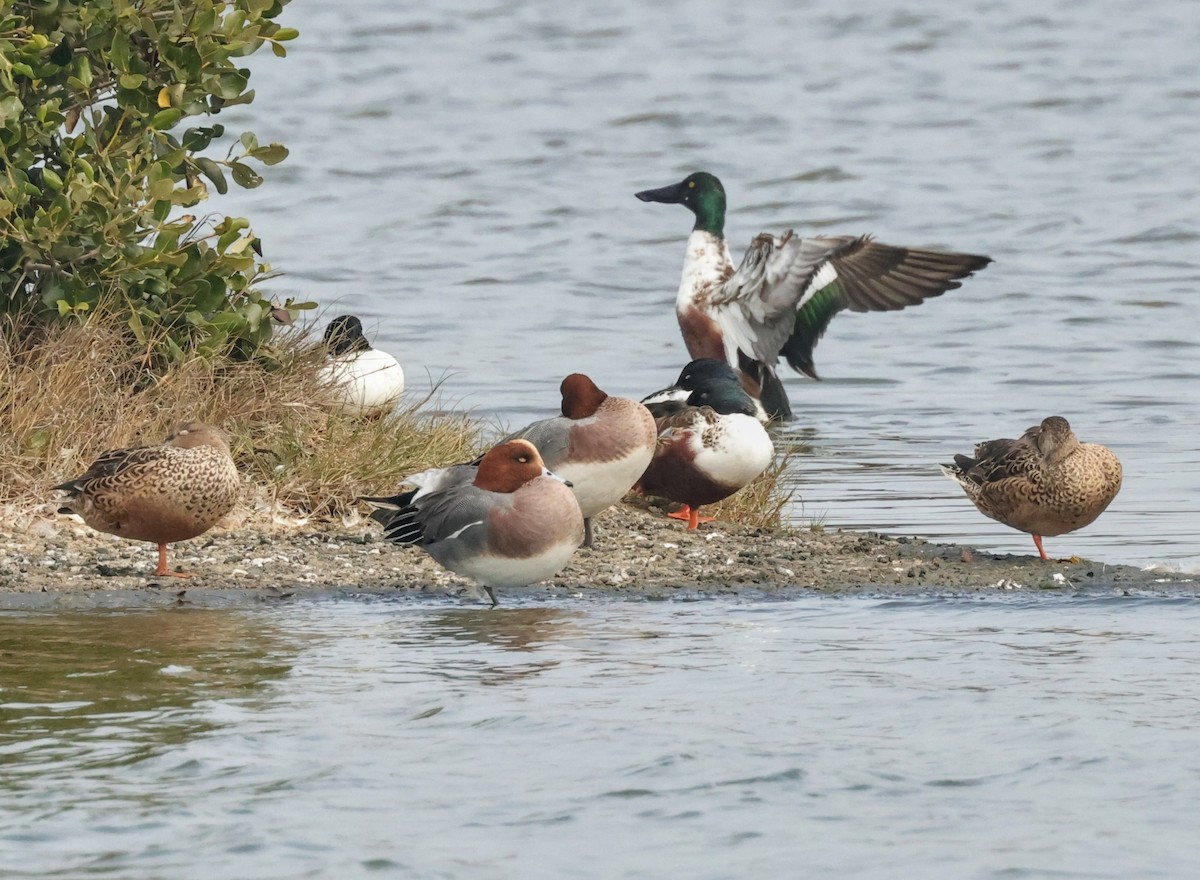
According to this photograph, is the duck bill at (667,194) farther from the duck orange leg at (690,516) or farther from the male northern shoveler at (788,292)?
the duck orange leg at (690,516)

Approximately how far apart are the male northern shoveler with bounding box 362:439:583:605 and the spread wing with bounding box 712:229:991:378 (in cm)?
429

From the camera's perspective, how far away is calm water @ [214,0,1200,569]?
12977 millimetres

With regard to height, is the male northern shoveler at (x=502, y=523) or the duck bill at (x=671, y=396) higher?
the duck bill at (x=671, y=396)

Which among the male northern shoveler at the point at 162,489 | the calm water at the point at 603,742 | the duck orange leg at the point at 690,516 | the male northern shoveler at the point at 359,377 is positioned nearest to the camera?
the calm water at the point at 603,742

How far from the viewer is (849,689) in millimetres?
6258

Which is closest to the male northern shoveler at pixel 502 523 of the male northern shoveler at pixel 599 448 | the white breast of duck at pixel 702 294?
the male northern shoveler at pixel 599 448

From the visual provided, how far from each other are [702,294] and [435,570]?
4.88 meters

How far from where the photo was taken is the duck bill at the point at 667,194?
14133mm

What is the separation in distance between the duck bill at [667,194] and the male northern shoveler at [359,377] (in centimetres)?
463

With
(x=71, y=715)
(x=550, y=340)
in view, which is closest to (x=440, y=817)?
(x=71, y=715)

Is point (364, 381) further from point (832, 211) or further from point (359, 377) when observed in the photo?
point (832, 211)

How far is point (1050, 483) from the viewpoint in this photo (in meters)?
8.19

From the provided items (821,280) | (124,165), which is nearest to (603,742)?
(124,165)

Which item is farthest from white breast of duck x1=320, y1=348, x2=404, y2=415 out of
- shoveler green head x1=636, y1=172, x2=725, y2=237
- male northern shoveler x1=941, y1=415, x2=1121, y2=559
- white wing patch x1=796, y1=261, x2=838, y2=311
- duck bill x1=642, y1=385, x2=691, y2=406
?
shoveler green head x1=636, y1=172, x2=725, y2=237
